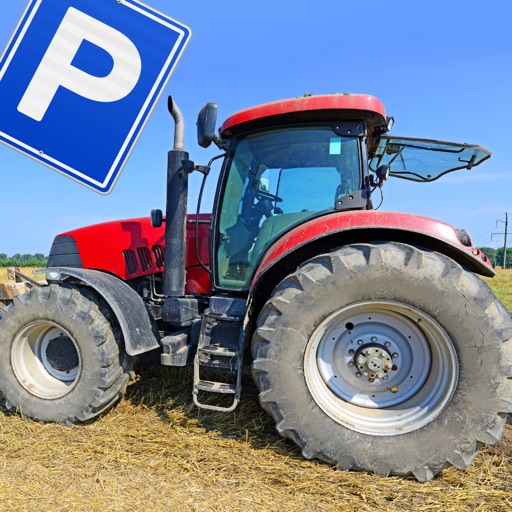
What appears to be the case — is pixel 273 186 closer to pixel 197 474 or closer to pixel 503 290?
pixel 197 474

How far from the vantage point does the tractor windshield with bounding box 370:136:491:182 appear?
3.54 meters

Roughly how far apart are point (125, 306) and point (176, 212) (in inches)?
30.8

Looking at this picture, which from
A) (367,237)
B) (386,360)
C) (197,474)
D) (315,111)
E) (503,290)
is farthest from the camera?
(503,290)

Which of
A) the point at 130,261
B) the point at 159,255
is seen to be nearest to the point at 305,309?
the point at 159,255

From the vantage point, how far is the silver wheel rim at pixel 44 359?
3053 millimetres

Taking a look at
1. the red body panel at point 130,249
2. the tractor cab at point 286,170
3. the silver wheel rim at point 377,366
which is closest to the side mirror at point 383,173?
the tractor cab at point 286,170

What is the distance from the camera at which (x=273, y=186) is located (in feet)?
9.87

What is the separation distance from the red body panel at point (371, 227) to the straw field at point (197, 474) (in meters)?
1.05

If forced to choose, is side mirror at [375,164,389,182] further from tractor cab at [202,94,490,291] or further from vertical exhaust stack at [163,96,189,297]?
vertical exhaust stack at [163,96,189,297]

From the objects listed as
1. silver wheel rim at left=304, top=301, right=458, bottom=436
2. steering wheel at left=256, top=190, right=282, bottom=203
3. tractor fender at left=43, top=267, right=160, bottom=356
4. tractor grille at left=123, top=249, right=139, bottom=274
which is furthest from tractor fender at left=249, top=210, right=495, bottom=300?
tractor grille at left=123, top=249, right=139, bottom=274

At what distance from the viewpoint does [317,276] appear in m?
2.36

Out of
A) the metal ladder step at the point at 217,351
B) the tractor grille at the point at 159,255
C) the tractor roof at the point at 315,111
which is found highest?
the tractor roof at the point at 315,111

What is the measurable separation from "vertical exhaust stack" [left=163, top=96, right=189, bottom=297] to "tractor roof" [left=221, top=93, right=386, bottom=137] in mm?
495

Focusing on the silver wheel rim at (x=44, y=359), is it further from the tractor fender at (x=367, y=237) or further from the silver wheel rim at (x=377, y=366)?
the silver wheel rim at (x=377, y=366)
